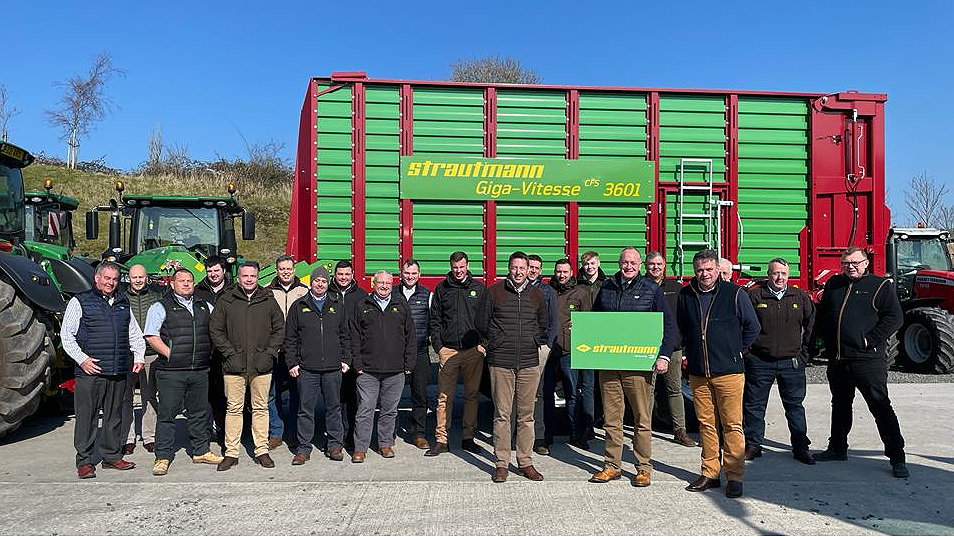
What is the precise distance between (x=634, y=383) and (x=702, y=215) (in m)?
3.53

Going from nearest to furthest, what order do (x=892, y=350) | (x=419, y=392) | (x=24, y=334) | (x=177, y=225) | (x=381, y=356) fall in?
1. (x=24, y=334)
2. (x=381, y=356)
3. (x=419, y=392)
4. (x=177, y=225)
5. (x=892, y=350)

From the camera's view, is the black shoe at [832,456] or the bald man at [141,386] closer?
the bald man at [141,386]

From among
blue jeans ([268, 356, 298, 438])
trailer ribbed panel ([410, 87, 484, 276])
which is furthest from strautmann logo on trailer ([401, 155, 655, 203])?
blue jeans ([268, 356, 298, 438])

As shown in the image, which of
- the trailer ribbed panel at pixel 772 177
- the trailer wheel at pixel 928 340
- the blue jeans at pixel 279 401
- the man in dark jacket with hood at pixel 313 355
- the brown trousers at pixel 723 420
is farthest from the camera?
the trailer wheel at pixel 928 340

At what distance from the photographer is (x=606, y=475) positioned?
493cm

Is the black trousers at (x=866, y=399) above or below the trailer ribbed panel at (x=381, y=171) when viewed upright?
below

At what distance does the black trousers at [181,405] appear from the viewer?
5234 mm

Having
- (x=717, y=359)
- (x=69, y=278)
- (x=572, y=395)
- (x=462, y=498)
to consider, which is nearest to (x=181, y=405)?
(x=462, y=498)

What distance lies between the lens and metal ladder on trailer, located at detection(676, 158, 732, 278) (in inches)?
307

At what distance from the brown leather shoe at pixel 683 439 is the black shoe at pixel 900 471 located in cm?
153

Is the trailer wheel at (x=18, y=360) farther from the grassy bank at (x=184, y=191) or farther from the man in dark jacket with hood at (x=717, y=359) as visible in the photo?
the grassy bank at (x=184, y=191)

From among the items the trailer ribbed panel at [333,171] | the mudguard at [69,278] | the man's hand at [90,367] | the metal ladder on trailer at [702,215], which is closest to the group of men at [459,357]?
the man's hand at [90,367]

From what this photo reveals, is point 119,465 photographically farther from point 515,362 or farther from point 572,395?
point 572,395

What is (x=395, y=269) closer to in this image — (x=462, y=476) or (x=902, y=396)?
(x=462, y=476)
